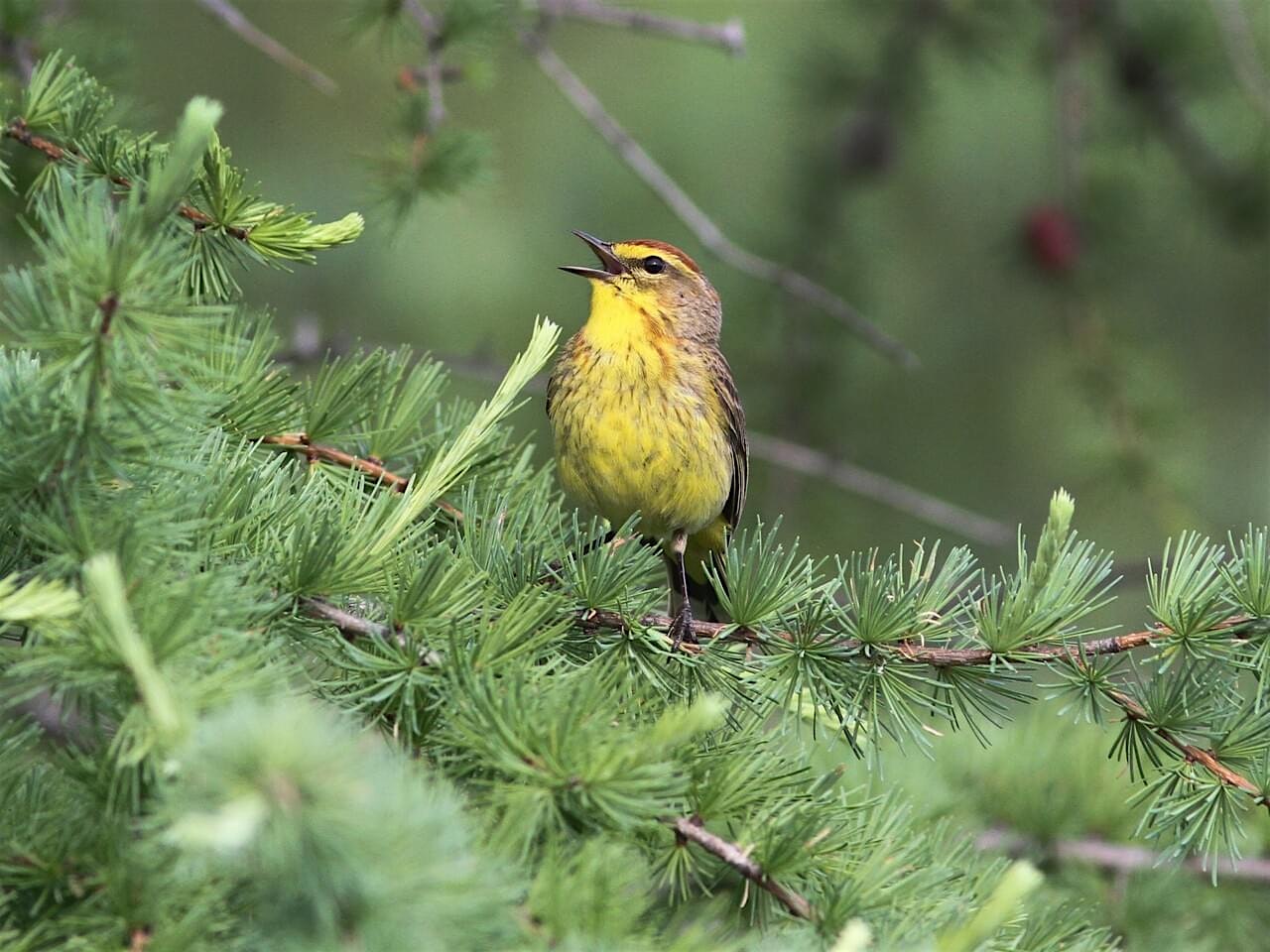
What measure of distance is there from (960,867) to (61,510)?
4.95ft

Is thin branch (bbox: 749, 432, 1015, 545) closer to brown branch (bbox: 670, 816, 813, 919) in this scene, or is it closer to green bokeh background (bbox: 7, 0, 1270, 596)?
green bokeh background (bbox: 7, 0, 1270, 596)

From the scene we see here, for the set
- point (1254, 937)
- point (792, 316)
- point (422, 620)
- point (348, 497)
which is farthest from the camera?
point (792, 316)

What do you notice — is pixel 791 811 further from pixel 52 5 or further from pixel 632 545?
pixel 52 5

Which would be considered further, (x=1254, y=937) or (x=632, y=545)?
(x=1254, y=937)

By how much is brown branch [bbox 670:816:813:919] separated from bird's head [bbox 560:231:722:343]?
252cm

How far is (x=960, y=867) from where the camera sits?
2283 millimetres

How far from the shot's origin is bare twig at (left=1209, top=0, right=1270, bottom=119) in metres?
4.56

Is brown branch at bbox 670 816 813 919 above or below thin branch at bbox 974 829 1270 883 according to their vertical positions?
above

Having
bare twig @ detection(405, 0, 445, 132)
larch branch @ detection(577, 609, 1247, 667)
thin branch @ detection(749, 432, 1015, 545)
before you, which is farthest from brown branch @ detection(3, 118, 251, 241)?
thin branch @ detection(749, 432, 1015, 545)

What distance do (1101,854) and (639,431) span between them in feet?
5.43

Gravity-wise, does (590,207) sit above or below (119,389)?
below

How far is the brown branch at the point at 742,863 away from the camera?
1.93 m

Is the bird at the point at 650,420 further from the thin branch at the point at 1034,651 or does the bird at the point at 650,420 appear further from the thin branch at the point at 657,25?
the thin branch at the point at 1034,651

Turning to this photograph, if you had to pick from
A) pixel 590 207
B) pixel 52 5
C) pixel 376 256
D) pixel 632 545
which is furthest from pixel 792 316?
pixel 632 545
